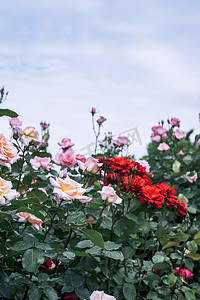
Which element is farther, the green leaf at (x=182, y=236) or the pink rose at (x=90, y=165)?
the green leaf at (x=182, y=236)

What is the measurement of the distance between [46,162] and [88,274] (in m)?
1.02

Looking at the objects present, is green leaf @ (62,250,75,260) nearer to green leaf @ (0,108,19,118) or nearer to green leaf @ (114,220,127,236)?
green leaf @ (114,220,127,236)

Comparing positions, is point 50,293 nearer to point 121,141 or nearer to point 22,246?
point 22,246

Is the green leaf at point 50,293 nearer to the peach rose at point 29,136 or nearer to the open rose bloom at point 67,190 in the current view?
the open rose bloom at point 67,190

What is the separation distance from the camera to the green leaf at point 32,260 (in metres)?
1.39

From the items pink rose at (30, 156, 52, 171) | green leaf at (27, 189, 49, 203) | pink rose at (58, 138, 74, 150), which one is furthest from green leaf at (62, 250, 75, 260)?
pink rose at (58, 138, 74, 150)

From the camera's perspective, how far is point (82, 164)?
6.41 feet

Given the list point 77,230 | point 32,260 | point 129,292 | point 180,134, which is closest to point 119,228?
point 77,230

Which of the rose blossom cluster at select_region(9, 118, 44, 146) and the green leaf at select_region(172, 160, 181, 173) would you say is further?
the green leaf at select_region(172, 160, 181, 173)

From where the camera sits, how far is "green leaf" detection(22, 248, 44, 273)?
1.39 meters

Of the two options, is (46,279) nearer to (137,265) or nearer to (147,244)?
(147,244)

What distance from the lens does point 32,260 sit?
4.64 ft

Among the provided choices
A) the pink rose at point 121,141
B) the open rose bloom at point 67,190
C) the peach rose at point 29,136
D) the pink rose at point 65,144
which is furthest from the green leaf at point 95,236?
the pink rose at point 121,141

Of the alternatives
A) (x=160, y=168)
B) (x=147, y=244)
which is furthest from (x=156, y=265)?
(x=160, y=168)
